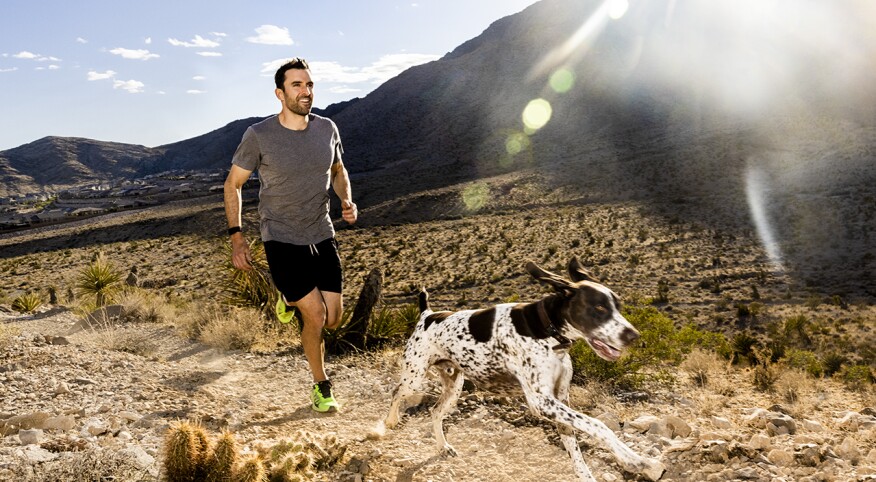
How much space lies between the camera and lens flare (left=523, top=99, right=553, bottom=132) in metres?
102

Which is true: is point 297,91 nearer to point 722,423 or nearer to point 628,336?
point 628,336

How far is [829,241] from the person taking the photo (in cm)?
3316

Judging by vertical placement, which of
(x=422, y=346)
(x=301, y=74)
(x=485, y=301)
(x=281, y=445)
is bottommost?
Result: (x=485, y=301)

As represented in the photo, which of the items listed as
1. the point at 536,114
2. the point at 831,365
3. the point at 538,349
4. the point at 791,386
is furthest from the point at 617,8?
the point at 538,349

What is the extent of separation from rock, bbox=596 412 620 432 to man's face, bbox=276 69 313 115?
3.60m

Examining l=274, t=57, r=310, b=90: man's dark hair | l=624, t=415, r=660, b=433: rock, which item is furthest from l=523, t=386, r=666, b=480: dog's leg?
l=274, t=57, r=310, b=90: man's dark hair

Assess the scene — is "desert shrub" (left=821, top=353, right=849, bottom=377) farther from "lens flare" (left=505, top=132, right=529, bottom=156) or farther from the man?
"lens flare" (left=505, top=132, right=529, bottom=156)

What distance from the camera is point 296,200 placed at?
17.2ft

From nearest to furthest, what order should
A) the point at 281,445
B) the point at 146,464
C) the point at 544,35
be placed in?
the point at 146,464 < the point at 281,445 < the point at 544,35

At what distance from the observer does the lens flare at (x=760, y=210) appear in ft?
103

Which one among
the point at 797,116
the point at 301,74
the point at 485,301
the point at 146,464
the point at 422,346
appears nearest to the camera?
the point at 146,464

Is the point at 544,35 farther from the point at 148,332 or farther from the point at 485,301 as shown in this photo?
the point at 148,332

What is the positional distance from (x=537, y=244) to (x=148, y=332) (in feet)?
92.8

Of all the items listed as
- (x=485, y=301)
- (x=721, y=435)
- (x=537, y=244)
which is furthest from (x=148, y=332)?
(x=537, y=244)
